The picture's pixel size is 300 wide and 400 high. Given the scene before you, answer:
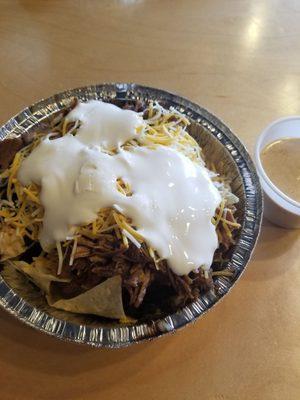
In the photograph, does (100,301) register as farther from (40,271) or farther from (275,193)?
(275,193)

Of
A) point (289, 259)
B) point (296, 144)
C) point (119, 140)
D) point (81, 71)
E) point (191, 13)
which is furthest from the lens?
point (191, 13)

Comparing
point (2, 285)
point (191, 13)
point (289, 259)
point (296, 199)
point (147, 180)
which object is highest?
point (191, 13)

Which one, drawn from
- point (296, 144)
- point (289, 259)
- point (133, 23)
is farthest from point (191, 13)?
point (289, 259)

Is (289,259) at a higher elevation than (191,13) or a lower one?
lower

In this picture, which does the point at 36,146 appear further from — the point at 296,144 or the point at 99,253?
the point at 296,144

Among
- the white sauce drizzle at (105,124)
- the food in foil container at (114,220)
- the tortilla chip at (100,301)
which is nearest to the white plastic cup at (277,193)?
the food in foil container at (114,220)

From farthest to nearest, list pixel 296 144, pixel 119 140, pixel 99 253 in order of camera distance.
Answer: pixel 296 144 < pixel 119 140 < pixel 99 253
